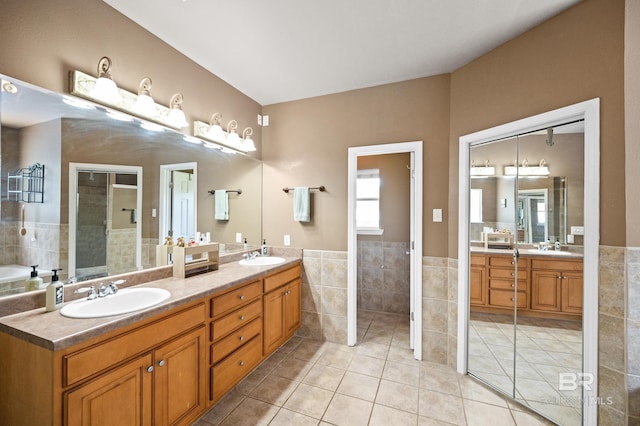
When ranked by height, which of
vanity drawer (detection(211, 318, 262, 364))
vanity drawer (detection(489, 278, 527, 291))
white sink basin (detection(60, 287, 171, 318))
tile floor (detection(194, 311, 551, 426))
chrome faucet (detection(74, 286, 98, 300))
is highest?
chrome faucet (detection(74, 286, 98, 300))

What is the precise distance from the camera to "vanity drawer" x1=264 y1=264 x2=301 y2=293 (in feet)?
7.61

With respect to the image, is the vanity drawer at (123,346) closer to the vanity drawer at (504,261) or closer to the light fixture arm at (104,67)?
the light fixture arm at (104,67)

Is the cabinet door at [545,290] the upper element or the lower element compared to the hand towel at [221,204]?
lower

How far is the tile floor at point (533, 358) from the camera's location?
1.67 metres

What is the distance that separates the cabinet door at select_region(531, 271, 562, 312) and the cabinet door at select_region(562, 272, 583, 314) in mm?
35

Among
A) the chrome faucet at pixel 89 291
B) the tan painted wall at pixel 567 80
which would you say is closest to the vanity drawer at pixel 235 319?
the chrome faucet at pixel 89 291

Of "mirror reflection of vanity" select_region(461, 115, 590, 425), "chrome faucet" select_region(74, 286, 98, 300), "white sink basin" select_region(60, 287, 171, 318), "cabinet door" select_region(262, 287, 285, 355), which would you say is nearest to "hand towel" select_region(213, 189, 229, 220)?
"cabinet door" select_region(262, 287, 285, 355)

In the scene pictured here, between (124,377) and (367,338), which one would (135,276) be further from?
(367,338)

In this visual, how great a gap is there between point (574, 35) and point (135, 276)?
321 centimetres

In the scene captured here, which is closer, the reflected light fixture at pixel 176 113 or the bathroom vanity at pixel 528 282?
the bathroom vanity at pixel 528 282

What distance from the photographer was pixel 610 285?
4.63 ft

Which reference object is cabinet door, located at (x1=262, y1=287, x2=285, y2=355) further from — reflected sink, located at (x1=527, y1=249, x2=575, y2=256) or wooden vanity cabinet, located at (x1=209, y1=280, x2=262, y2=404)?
reflected sink, located at (x1=527, y1=249, x2=575, y2=256)

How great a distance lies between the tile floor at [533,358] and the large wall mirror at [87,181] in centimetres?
271

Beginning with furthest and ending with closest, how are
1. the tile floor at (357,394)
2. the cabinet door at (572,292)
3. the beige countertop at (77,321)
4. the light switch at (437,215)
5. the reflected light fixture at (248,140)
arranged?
the reflected light fixture at (248,140)
the light switch at (437,215)
the tile floor at (357,394)
the cabinet door at (572,292)
the beige countertop at (77,321)
